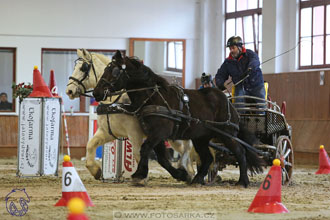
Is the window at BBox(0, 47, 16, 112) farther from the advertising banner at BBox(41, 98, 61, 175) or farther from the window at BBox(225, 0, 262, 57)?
the advertising banner at BBox(41, 98, 61, 175)

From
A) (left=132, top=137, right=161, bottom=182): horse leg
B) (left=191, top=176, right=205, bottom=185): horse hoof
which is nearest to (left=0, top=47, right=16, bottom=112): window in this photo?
(left=191, top=176, right=205, bottom=185): horse hoof

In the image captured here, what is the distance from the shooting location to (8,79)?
57.6 ft

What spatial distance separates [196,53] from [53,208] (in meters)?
12.6

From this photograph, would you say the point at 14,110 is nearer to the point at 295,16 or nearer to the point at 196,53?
the point at 196,53

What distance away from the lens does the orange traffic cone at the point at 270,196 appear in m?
5.82

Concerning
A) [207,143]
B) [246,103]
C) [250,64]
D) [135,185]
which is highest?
[250,64]

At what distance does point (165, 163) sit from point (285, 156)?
1.89m

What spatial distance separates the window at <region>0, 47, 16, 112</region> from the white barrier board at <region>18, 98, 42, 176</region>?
7876 mm

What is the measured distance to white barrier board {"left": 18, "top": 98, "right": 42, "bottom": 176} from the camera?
9.74 meters

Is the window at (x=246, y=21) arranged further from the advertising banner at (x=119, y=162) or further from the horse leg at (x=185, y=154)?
the advertising banner at (x=119, y=162)

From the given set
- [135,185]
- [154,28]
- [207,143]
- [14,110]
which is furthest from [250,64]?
[14,110]

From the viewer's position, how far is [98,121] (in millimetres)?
8664

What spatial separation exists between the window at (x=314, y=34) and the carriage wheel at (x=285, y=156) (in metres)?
5.93

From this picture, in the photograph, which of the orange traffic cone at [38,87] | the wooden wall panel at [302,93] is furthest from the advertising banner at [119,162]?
the wooden wall panel at [302,93]
